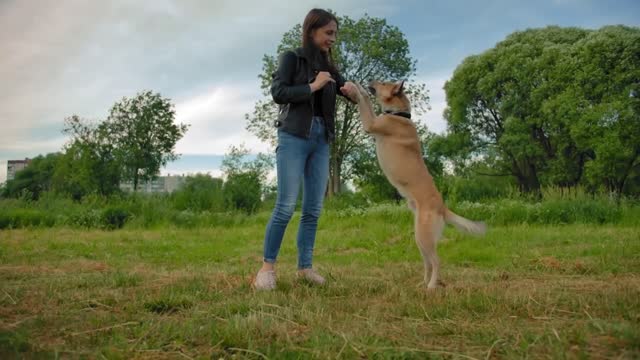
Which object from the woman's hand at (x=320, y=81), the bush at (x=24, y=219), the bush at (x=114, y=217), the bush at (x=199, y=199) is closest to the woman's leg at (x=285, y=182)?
the woman's hand at (x=320, y=81)

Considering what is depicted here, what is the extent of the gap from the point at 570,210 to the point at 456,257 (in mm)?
6009

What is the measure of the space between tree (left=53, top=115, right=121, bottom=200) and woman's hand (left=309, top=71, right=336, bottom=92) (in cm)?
3285

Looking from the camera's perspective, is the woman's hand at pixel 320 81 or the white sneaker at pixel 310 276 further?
the white sneaker at pixel 310 276

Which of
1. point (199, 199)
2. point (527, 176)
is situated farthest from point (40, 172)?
point (527, 176)

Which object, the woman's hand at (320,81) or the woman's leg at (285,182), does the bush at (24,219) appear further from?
the woman's hand at (320,81)

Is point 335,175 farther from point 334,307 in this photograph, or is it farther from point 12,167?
point 334,307

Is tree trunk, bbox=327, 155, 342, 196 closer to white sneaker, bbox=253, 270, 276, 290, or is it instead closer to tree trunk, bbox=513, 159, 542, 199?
tree trunk, bbox=513, 159, 542, 199

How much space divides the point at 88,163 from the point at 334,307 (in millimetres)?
36695

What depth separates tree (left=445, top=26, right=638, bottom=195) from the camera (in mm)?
24891

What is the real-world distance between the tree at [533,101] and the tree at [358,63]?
345 cm

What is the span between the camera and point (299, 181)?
4.33 metres

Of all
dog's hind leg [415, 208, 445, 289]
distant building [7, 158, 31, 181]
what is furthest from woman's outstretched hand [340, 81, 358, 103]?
distant building [7, 158, 31, 181]

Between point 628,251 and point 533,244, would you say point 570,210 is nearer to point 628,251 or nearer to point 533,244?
point 533,244

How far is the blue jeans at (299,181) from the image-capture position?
14.0 ft
